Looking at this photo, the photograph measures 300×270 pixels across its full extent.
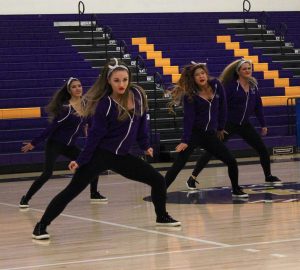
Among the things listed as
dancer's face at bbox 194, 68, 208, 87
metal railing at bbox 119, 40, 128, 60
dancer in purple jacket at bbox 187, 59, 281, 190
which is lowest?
dancer in purple jacket at bbox 187, 59, 281, 190

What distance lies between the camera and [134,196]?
1110 centimetres

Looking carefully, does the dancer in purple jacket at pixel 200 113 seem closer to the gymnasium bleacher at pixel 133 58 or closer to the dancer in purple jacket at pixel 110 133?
the dancer in purple jacket at pixel 110 133

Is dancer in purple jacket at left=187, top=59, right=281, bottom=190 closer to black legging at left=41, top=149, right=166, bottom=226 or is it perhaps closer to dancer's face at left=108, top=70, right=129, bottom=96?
black legging at left=41, top=149, right=166, bottom=226

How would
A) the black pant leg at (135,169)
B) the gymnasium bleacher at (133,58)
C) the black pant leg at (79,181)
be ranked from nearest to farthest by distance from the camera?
the black pant leg at (79,181) < the black pant leg at (135,169) < the gymnasium bleacher at (133,58)

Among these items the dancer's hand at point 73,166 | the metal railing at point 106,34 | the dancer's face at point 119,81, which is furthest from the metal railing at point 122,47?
the dancer's hand at point 73,166

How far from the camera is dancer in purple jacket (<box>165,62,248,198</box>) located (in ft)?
32.0

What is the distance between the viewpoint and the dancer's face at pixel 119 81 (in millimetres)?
7344

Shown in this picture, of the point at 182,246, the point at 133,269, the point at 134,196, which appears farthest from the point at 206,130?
the point at 133,269

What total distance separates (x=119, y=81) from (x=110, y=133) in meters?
0.47

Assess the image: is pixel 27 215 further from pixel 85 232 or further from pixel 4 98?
pixel 4 98

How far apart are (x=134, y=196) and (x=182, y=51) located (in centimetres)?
1108

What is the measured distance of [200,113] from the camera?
9891 mm

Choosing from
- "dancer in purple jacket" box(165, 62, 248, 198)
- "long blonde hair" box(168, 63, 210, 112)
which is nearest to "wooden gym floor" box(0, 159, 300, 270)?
"dancer in purple jacket" box(165, 62, 248, 198)

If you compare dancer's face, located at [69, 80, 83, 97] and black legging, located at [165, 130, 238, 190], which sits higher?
dancer's face, located at [69, 80, 83, 97]
